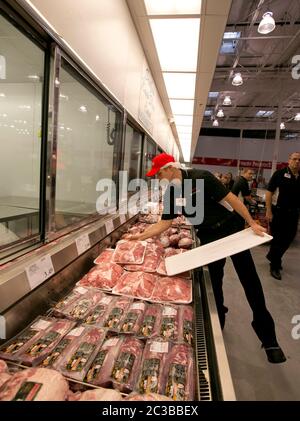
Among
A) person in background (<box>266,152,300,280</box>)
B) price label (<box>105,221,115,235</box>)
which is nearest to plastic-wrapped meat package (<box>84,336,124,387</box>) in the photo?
price label (<box>105,221,115,235</box>)

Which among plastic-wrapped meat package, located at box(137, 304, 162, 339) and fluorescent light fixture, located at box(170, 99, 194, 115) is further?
fluorescent light fixture, located at box(170, 99, 194, 115)

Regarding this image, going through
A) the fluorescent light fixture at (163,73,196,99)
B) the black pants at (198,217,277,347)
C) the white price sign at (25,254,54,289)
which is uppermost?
the fluorescent light fixture at (163,73,196,99)

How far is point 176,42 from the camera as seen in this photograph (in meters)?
2.81

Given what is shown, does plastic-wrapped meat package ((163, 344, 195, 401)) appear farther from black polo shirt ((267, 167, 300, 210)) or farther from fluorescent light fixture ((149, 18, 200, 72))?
black polo shirt ((267, 167, 300, 210))

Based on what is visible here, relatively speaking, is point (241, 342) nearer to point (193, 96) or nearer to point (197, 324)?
point (197, 324)

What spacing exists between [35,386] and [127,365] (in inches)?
12.0

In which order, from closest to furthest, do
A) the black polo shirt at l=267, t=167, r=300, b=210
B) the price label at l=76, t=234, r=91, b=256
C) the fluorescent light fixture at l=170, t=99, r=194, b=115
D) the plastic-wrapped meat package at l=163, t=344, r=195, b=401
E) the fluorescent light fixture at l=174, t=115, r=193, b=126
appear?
Result: the plastic-wrapped meat package at l=163, t=344, r=195, b=401 → the price label at l=76, t=234, r=91, b=256 → the black polo shirt at l=267, t=167, r=300, b=210 → the fluorescent light fixture at l=170, t=99, r=194, b=115 → the fluorescent light fixture at l=174, t=115, r=193, b=126

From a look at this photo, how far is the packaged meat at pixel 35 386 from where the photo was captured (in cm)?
72

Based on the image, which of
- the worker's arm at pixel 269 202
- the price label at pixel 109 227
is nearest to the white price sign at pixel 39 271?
the price label at pixel 109 227

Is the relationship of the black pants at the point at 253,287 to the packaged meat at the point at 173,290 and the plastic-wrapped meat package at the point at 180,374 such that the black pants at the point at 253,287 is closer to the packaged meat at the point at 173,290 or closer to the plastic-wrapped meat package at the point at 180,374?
the packaged meat at the point at 173,290

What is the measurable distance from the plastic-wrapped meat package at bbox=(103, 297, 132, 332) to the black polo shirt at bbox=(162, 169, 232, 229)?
96cm

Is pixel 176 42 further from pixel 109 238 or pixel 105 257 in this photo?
pixel 105 257

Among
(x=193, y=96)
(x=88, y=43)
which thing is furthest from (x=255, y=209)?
(x=88, y=43)

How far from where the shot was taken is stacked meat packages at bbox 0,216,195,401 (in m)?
0.80
